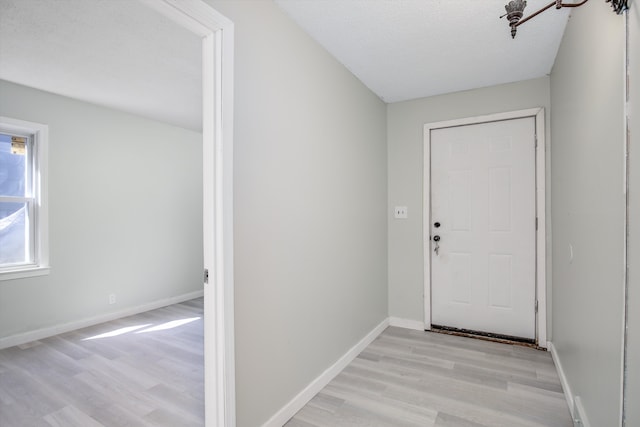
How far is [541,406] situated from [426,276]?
155cm

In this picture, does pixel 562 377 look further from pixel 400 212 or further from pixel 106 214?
pixel 106 214

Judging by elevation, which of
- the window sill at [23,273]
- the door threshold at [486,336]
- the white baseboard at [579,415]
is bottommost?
the door threshold at [486,336]

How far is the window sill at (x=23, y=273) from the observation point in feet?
10.4

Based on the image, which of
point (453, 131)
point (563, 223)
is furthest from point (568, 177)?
point (453, 131)

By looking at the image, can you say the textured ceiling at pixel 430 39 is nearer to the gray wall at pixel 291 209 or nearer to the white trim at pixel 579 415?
the gray wall at pixel 291 209

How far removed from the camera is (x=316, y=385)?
2316 mm

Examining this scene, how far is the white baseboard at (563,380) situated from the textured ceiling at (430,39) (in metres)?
2.34

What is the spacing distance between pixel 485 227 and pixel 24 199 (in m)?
4.62

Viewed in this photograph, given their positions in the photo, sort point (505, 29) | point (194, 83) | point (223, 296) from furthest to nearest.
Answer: point (194, 83) < point (505, 29) < point (223, 296)

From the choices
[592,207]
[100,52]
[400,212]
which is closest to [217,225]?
[592,207]

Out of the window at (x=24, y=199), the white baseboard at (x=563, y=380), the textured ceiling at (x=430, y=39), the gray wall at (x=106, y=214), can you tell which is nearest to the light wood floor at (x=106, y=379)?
the gray wall at (x=106, y=214)

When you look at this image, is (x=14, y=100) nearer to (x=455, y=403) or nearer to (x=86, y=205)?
(x=86, y=205)

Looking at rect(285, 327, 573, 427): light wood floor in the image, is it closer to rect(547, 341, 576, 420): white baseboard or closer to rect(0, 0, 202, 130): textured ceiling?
rect(547, 341, 576, 420): white baseboard

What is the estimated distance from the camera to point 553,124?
2.83 meters
